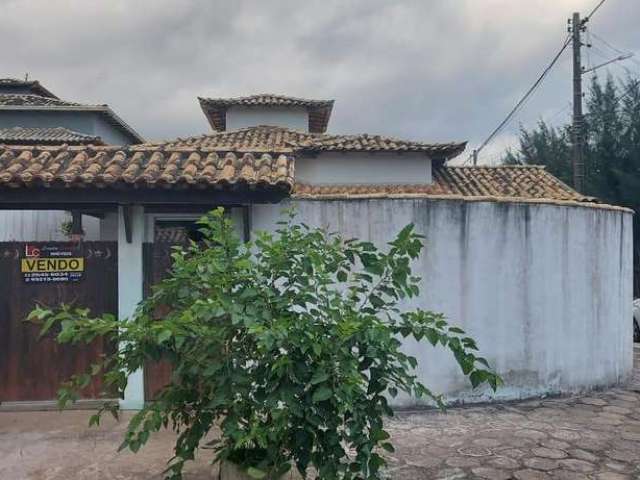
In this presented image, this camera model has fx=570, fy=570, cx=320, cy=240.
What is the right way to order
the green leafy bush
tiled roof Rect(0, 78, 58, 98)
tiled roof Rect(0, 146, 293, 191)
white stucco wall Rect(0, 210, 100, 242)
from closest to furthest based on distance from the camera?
the green leafy bush, tiled roof Rect(0, 146, 293, 191), white stucco wall Rect(0, 210, 100, 242), tiled roof Rect(0, 78, 58, 98)

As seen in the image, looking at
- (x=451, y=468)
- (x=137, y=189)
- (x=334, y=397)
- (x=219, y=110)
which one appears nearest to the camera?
(x=334, y=397)

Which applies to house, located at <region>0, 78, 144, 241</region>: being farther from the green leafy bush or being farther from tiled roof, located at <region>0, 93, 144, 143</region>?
the green leafy bush

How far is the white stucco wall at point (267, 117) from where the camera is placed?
64.1ft

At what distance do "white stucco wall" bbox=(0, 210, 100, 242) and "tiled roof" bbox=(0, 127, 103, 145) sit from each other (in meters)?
4.56

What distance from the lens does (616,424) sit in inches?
250

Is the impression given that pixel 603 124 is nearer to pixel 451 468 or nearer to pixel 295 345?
pixel 451 468

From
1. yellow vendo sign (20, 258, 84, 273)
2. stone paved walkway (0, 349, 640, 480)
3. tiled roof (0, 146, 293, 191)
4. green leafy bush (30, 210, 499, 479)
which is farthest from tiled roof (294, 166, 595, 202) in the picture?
green leafy bush (30, 210, 499, 479)

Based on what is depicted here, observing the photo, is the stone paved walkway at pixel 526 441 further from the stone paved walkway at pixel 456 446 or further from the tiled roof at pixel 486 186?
the tiled roof at pixel 486 186

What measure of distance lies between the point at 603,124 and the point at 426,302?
18.2m

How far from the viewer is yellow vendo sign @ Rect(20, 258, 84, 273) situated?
6566 millimetres

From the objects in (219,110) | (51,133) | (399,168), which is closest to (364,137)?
(399,168)

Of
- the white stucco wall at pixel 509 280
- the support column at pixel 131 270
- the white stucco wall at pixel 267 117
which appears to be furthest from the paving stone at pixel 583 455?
the white stucco wall at pixel 267 117

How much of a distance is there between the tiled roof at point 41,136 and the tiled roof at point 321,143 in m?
2.49

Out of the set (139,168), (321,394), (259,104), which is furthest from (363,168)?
(321,394)
